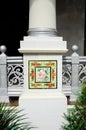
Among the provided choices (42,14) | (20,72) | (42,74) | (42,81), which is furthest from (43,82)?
(42,14)

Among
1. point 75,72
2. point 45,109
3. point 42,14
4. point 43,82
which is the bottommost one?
point 45,109

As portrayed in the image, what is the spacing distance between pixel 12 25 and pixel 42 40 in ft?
20.4

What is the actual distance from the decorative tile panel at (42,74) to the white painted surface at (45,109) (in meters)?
0.20

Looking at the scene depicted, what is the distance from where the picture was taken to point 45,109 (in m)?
5.95

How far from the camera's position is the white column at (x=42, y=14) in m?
6.14

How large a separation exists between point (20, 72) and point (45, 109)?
1174 millimetres

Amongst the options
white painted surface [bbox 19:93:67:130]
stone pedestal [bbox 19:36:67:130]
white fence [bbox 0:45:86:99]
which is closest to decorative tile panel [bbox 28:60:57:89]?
stone pedestal [bbox 19:36:67:130]

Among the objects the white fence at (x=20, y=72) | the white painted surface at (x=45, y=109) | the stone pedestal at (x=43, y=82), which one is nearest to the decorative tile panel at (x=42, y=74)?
the stone pedestal at (x=43, y=82)

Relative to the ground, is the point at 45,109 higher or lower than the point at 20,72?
lower

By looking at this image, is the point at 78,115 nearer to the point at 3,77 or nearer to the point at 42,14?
the point at 3,77

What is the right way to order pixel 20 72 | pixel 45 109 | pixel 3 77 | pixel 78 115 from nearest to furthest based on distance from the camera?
pixel 78 115 < pixel 45 109 < pixel 3 77 < pixel 20 72

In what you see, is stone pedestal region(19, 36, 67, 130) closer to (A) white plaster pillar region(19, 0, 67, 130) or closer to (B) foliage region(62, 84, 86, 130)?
(A) white plaster pillar region(19, 0, 67, 130)

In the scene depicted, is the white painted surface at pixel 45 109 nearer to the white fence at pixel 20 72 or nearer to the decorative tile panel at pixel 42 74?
the decorative tile panel at pixel 42 74

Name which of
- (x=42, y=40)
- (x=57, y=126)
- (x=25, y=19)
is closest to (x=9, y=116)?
(x=57, y=126)
